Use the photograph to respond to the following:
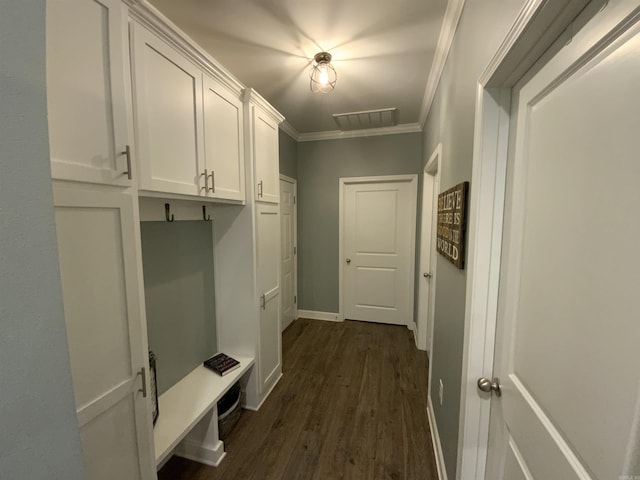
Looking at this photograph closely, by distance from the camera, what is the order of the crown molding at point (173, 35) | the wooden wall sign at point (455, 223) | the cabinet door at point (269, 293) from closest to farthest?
the crown molding at point (173, 35)
the wooden wall sign at point (455, 223)
the cabinet door at point (269, 293)

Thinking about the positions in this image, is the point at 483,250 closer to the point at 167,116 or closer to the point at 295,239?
the point at 167,116

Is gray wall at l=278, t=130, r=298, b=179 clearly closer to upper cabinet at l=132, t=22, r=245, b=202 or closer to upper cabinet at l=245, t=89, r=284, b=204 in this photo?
upper cabinet at l=245, t=89, r=284, b=204

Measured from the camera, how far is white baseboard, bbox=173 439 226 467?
1626 mm

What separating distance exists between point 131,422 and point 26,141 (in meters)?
1.08

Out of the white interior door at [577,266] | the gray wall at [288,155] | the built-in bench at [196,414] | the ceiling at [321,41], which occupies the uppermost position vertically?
the ceiling at [321,41]

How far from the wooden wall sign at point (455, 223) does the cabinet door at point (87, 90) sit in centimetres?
139

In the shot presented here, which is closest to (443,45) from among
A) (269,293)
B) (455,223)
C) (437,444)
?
(455,223)

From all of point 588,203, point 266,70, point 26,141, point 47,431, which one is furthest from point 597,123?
point 266,70

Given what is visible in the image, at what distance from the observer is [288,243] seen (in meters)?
3.53

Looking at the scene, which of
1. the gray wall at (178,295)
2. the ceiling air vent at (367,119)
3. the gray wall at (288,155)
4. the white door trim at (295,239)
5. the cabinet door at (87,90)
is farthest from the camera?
the white door trim at (295,239)

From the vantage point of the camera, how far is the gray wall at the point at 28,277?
1.28 ft

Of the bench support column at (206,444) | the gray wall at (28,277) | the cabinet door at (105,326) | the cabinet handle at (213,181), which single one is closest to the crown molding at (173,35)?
the cabinet handle at (213,181)

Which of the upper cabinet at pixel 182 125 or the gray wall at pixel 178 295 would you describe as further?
the gray wall at pixel 178 295

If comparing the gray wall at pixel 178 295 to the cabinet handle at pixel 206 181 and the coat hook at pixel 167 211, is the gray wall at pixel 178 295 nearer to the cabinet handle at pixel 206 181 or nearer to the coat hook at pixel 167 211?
the coat hook at pixel 167 211
